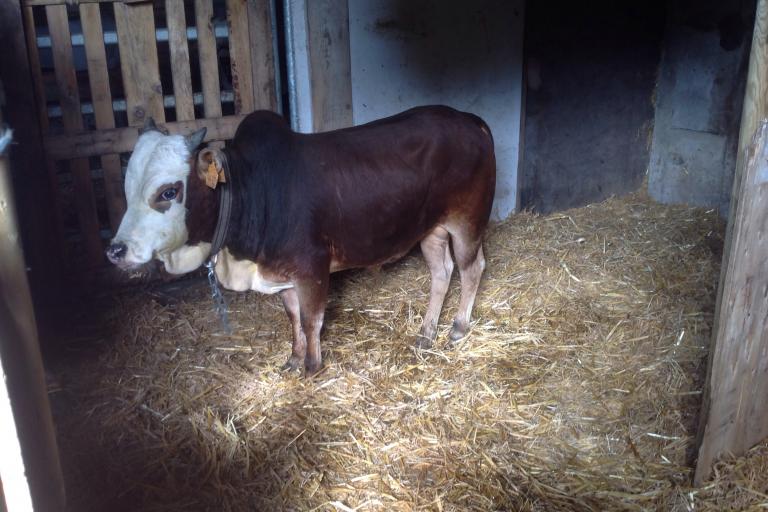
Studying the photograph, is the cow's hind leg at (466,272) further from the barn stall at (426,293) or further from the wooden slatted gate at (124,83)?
the wooden slatted gate at (124,83)

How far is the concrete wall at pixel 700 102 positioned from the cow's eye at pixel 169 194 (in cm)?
467

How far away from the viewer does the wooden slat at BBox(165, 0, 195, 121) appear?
4605mm

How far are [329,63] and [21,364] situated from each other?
159 inches

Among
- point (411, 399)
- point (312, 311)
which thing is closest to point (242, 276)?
point (312, 311)

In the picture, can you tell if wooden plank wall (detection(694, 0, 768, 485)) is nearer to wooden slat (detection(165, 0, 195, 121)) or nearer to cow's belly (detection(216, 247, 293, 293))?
cow's belly (detection(216, 247, 293, 293))

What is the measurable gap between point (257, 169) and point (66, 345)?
1804 mm

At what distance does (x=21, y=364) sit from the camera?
118cm

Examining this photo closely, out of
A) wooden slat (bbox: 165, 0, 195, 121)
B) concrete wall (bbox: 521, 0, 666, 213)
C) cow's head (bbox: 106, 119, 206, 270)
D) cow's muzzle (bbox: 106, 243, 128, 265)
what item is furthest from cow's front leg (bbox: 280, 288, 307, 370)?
concrete wall (bbox: 521, 0, 666, 213)

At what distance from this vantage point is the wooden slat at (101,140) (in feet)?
14.8

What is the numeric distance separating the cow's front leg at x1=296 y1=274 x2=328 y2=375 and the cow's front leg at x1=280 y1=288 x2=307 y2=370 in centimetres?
10

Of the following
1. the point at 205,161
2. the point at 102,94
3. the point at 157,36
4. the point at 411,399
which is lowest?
the point at 411,399

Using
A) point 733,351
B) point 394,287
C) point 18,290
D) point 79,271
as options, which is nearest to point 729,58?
point 394,287

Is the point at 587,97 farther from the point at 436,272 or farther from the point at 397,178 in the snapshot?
the point at 397,178

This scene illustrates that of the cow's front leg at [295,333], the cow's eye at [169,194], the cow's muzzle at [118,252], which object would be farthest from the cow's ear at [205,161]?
the cow's front leg at [295,333]
